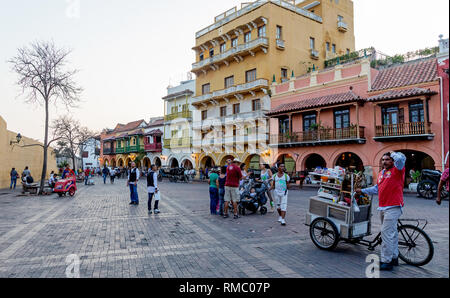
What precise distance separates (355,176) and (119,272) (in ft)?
14.2

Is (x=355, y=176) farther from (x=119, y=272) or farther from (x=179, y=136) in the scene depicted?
(x=179, y=136)

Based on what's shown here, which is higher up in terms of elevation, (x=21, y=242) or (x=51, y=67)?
(x=51, y=67)

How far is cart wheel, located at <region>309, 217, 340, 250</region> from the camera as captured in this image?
229 inches

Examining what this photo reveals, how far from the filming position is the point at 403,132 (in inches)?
804

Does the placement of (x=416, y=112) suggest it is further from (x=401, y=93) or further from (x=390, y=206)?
(x=390, y=206)

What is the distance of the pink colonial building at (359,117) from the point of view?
64.7ft

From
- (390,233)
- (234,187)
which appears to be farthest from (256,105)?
(390,233)

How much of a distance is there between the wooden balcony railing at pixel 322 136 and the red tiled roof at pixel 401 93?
2.55m

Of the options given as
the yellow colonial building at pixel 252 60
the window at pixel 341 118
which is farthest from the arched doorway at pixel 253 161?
the window at pixel 341 118

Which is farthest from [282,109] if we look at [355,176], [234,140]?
[355,176]

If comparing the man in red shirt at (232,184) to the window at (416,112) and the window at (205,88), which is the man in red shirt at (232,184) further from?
the window at (205,88)

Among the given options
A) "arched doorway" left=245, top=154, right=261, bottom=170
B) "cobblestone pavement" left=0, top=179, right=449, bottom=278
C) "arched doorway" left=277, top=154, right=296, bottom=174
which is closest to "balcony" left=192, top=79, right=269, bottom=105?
"arched doorway" left=245, top=154, right=261, bottom=170

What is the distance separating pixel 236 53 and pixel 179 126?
48.6ft

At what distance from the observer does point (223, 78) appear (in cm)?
3547
